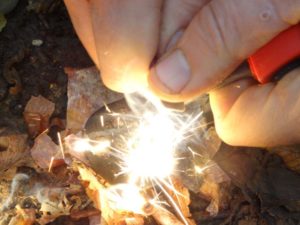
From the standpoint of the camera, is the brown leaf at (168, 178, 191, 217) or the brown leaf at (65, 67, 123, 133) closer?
the brown leaf at (168, 178, 191, 217)

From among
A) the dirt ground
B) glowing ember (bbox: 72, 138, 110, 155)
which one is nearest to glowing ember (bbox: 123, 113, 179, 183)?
glowing ember (bbox: 72, 138, 110, 155)

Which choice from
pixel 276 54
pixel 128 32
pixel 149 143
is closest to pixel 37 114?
pixel 149 143

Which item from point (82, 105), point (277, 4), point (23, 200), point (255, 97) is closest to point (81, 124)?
point (82, 105)

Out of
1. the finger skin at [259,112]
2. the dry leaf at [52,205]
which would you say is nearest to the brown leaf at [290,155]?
the finger skin at [259,112]

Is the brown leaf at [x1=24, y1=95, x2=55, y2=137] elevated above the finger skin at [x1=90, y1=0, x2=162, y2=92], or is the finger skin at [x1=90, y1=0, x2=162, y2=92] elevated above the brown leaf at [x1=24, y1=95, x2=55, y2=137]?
the finger skin at [x1=90, y1=0, x2=162, y2=92]

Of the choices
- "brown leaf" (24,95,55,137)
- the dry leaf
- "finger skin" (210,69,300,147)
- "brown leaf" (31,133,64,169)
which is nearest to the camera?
"finger skin" (210,69,300,147)

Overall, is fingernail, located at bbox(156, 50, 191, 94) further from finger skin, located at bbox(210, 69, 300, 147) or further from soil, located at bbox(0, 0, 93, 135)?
soil, located at bbox(0, 0, 93, 135)

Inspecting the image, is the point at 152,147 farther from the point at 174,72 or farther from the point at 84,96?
the point at 174,72
